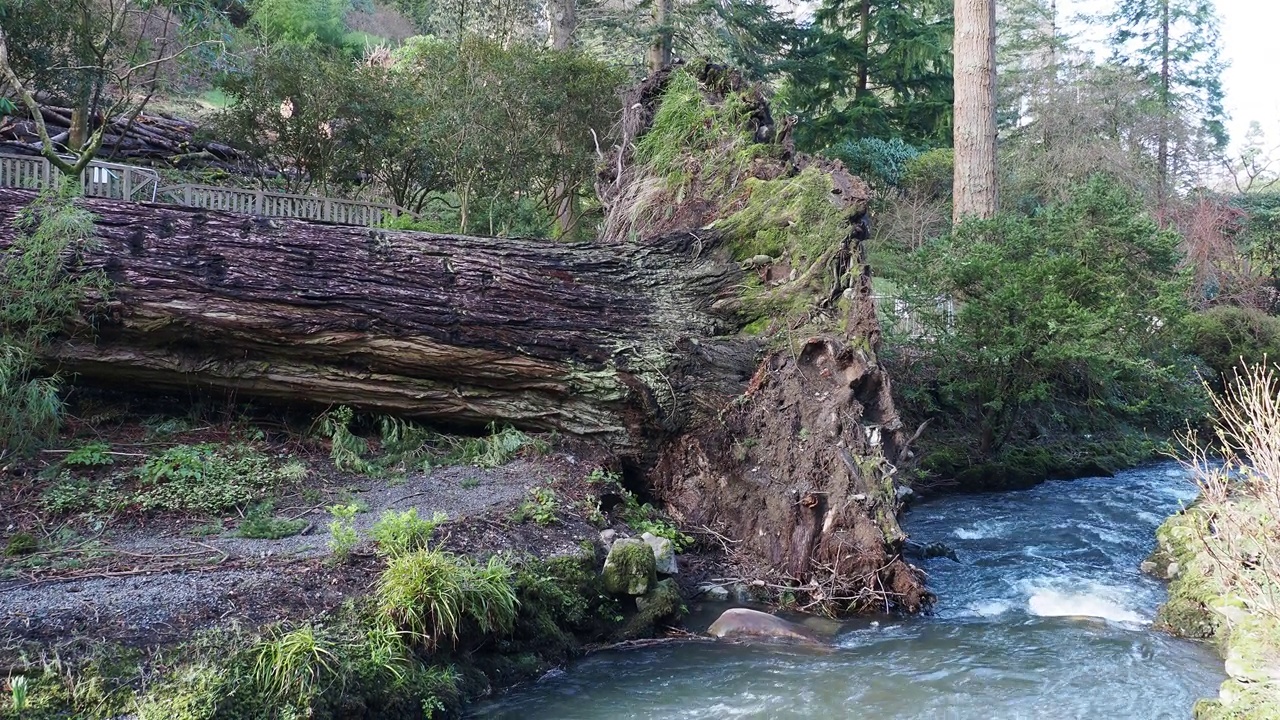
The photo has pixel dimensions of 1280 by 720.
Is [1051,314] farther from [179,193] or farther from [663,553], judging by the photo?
[179,193]

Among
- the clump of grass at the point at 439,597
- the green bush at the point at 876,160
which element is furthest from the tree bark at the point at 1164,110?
the clump of grass at the point at 439,597

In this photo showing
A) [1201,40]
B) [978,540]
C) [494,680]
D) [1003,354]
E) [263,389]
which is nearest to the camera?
[494,680]

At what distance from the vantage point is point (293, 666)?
13.6 feet

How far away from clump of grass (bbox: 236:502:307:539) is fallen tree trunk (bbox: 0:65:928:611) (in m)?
1.59

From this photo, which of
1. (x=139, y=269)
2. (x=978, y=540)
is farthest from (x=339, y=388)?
(x=978, y=540)

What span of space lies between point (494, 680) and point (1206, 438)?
11.7 metres

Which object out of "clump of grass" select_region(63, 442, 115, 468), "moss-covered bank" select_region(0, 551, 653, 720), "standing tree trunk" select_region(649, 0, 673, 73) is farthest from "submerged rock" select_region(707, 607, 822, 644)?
"standing tree trunk" select_region(649, 0, 673, 73)

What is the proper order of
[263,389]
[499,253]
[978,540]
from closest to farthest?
1. [263,389]
2. [499,253]
3. [978,540]

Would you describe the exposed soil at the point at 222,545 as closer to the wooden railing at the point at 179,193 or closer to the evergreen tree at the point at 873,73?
the wooden railing at the point at 179,193

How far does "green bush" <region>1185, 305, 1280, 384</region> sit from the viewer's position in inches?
576

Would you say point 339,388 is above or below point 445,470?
above

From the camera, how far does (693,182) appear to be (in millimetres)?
10344

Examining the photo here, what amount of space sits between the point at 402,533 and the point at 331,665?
3.29 ft

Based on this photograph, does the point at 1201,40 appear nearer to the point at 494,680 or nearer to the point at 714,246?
the point at 714,246
